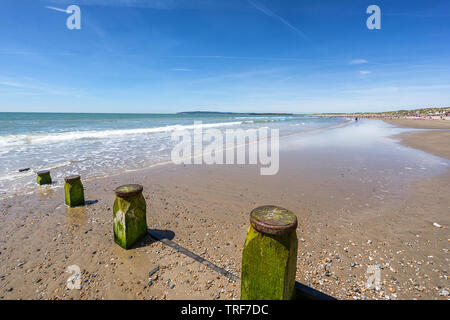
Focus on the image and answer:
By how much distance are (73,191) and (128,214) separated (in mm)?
3015

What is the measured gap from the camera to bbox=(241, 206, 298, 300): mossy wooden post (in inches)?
76.7

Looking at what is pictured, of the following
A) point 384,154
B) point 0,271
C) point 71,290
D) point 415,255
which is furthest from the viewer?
point 384,154

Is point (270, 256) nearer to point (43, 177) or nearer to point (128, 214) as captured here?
point (128, 214)

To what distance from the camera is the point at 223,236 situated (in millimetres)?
4379

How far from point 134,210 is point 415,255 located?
5.16 meters

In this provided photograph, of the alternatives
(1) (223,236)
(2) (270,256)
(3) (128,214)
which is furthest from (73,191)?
(2) (270,256)

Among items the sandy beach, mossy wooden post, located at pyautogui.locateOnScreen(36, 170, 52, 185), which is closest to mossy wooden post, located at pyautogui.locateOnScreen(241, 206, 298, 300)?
the sandy beach

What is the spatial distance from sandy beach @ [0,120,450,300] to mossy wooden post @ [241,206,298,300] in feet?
3.20

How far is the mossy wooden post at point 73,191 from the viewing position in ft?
18.2

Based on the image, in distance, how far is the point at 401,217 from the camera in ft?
16.4

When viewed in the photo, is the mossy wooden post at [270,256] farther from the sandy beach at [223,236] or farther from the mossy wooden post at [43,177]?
the mossy wooden post at [43,177]

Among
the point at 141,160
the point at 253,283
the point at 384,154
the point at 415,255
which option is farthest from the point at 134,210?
the point at 384,154
